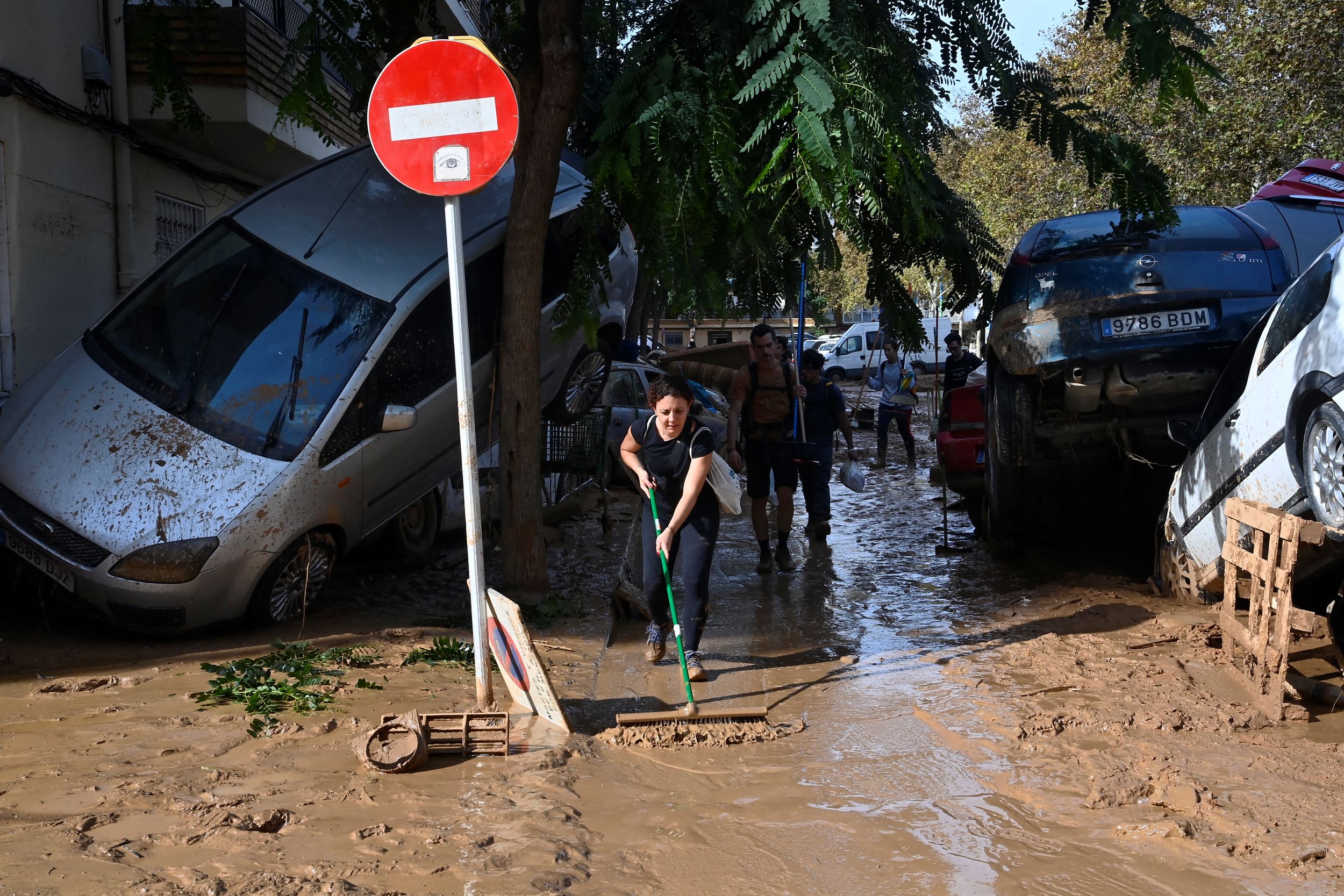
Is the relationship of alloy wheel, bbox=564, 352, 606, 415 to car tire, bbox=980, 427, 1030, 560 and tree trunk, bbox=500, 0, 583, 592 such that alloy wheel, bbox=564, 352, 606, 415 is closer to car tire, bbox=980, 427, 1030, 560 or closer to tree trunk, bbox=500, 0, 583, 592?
tree trunk, bbox=500, 0, 583, 592

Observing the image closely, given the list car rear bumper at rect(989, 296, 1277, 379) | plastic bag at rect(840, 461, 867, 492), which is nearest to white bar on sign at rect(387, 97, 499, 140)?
car rear bumper at rect(989, 296, 1277, 379)

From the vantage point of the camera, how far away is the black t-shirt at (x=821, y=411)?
9742 mm

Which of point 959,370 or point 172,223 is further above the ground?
point 172,223

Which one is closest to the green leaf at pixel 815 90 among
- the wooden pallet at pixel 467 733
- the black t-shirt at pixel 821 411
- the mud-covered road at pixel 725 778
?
the mud-covered road at pixel 725 778

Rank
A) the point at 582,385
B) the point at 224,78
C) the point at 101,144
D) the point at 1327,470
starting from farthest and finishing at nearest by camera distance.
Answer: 1. the point at 224,78
2. the point at 101,144
3. the point at 582,385
4. the point at 1327,470

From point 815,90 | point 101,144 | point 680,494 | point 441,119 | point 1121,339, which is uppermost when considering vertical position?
point 101,144

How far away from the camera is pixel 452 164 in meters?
4.73

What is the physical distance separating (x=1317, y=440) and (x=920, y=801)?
2.31 meters

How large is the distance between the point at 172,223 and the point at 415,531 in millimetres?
5058

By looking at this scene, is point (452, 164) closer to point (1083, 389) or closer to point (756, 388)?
point (1083, 389)

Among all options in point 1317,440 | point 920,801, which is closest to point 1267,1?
point 1317,440

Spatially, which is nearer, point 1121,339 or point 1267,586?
point 1267,586

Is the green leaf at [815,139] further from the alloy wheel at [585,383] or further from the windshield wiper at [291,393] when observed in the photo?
the alloy wheel at [585,383]

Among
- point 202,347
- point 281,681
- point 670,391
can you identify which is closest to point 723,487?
point 670,391
